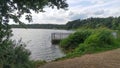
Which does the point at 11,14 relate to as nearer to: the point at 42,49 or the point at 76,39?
the point at 76,39

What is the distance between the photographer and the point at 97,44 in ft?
75.5

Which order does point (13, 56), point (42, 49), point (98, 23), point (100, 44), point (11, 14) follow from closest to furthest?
point (11, 14) < point (13, 56) < point (100, 44) < point (42, 49) < point (98, 23)

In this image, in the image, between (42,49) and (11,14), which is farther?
(42,49)

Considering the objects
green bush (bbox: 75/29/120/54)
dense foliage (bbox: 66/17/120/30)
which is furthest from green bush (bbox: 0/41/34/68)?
dense foliage (bbox: 66/17/120/30)

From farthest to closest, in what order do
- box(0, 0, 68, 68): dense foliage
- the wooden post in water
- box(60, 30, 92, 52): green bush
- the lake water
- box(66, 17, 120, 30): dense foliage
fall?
box(66, 17, 120, 30): dense foliage → the wooden post in water → box(60, 30, 92, 52): green bush → the lake water → box(0, 0, 68, 68): dense foliage

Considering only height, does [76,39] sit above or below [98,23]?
above

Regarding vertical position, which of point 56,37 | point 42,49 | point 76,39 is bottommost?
point 42,49

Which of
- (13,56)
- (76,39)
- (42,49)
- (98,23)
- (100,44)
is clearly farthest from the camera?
(98,23)

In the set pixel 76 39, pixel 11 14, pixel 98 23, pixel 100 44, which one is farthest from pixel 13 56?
pixel 98 23

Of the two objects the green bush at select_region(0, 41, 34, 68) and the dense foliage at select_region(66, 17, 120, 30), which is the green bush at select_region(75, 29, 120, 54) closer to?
the green bush at select_region(0, 41, 34, 68)

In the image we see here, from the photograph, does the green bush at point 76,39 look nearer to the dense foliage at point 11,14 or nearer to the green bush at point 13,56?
the green bush at point 13,56

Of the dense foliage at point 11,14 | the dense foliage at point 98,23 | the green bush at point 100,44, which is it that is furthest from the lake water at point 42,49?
the dense foliage at point 98,23

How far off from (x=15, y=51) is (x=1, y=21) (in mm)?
2248

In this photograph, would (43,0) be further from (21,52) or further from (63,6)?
(21,52)
